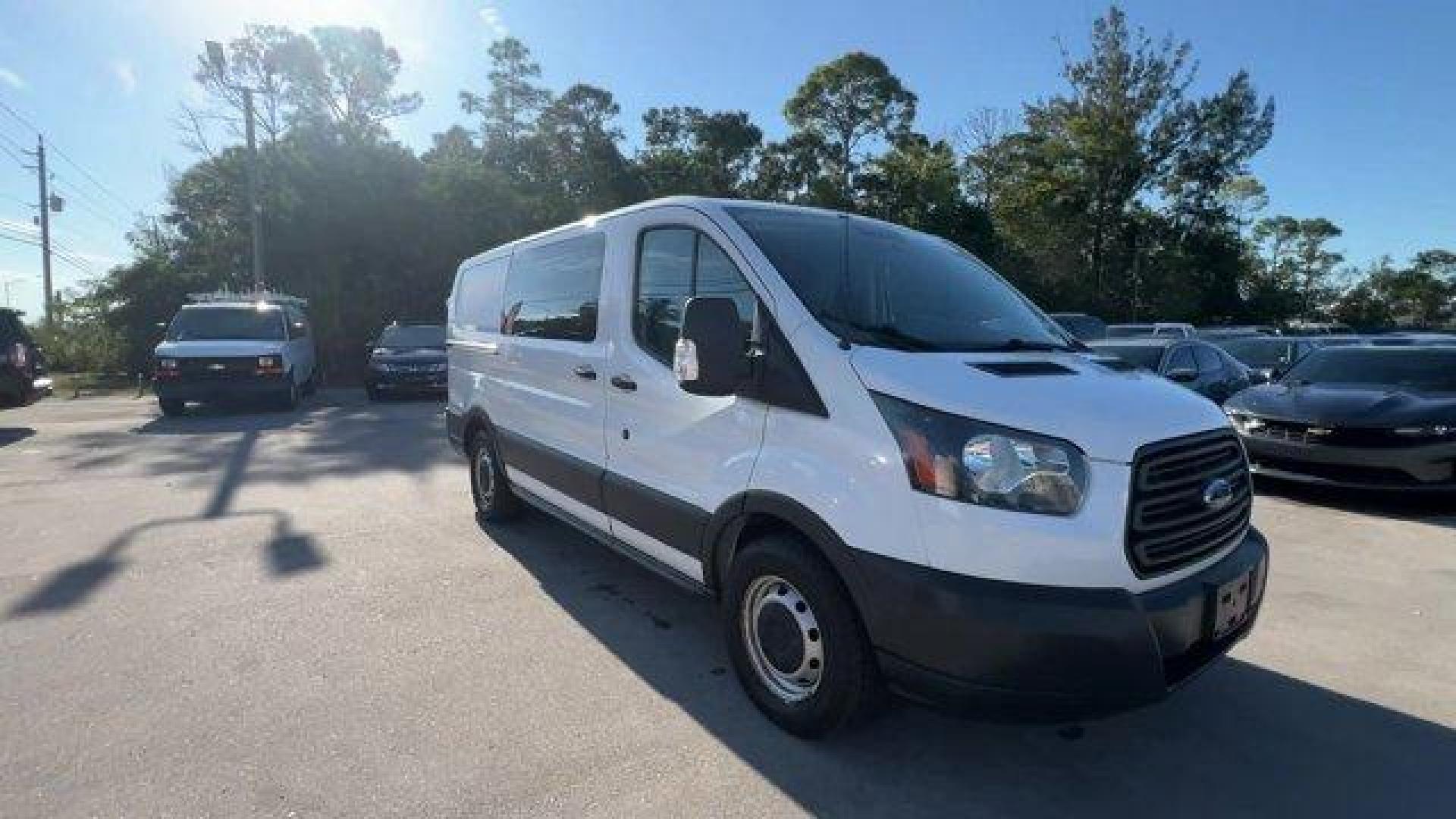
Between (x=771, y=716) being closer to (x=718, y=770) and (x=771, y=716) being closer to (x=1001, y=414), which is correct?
(x=718, y=770)

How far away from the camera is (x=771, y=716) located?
3.29 meters

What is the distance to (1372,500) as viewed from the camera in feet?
24.8

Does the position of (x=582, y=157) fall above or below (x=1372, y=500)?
above

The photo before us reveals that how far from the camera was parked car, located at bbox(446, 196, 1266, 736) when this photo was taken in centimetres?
259

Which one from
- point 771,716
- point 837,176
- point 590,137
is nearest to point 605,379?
point 771,716

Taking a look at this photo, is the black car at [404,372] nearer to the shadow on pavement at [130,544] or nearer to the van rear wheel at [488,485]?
the shadow on pavement at [130,544]

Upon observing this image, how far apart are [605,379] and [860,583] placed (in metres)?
1.96

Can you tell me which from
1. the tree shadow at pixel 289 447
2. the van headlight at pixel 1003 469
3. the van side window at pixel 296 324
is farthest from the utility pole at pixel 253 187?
the van headlight at pixel 1003 469

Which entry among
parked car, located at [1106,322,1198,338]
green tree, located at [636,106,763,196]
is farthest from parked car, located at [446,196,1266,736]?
green tree, located at [636,106,763,196]

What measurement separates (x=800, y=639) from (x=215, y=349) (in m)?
13.2

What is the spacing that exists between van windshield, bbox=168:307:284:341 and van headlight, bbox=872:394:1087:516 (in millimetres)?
14249

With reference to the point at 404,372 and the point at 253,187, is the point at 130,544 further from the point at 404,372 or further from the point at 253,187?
the point at 253,187

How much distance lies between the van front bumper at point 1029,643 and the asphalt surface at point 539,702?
1.53 feet

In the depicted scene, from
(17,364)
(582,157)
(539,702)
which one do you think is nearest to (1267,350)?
(539,702)
